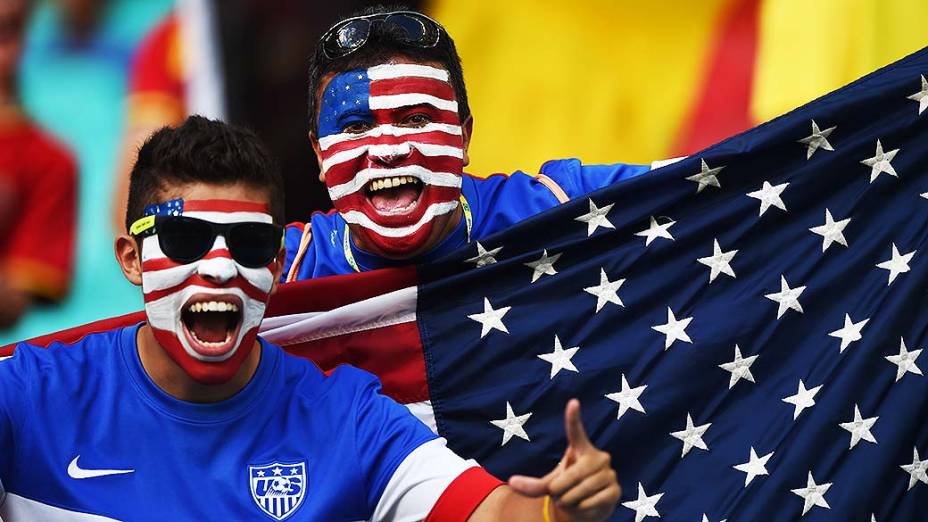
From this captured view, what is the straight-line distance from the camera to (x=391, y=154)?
492 cm

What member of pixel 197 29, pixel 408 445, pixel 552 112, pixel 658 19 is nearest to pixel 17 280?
pixel 197 29

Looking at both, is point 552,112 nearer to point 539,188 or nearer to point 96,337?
point 539,188

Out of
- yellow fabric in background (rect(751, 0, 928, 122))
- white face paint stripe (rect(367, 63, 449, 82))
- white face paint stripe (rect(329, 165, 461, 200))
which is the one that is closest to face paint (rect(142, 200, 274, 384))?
white face paint stripe (rect(329, 165, 461, 200))

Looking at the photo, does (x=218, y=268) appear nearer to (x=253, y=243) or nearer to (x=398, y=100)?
(x=253, y=243)

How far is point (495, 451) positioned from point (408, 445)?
877 mm

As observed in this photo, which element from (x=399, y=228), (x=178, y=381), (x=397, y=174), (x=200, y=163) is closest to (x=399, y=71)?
(x=397, y=174)

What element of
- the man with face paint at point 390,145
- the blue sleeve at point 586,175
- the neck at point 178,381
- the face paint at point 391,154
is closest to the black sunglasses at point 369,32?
Answer: the man with face paint at point 390,145

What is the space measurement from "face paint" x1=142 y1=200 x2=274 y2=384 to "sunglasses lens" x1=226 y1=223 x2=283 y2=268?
18 mm

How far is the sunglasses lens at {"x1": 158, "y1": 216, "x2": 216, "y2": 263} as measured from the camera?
13.1 feet

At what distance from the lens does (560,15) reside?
26.2 ft

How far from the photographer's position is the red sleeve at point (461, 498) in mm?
3787

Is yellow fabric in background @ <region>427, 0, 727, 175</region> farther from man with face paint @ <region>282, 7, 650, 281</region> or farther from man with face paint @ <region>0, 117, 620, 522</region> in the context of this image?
man with face paint @ <region>0, 117, 620, 522</region>

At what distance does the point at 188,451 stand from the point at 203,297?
398 millimetres

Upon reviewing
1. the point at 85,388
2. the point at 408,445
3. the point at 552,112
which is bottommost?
the point at 408,445
